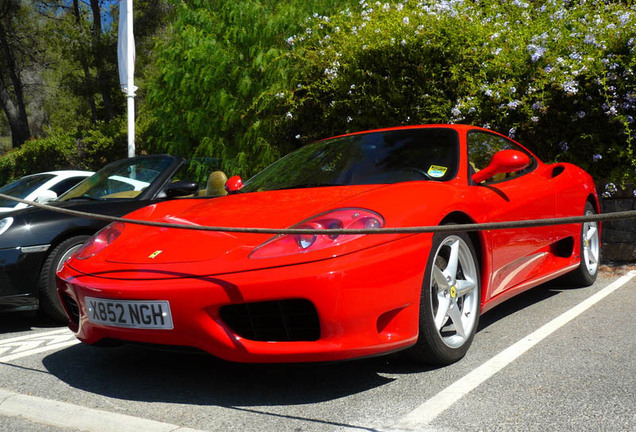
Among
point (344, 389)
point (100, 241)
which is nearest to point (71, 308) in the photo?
point (100, 241)

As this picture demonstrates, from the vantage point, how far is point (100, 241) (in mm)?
3348

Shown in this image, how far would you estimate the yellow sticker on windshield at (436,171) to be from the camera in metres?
3.51

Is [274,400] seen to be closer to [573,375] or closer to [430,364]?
[430,364]

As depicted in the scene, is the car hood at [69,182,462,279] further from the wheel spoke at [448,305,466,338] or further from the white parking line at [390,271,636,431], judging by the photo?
the white parking line at [390,271,636,431]

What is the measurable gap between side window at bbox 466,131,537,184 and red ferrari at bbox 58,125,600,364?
2 cm

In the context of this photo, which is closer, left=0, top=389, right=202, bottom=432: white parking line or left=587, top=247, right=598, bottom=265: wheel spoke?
left=0, top=389, right=202, bottom=432: white parking line

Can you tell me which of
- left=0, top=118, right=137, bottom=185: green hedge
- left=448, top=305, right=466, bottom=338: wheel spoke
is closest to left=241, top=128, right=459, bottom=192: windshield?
left=448, top=305, right=466, bottom=338: wheel spoke

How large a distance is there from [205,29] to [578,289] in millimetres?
7295

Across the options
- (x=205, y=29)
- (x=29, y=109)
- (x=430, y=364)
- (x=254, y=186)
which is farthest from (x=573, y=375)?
(x=29, y=109)

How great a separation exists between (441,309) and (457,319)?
144mm

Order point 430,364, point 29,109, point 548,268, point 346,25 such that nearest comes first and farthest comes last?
point 430,364 < point 548,268 < point 346,25 < point 29,109

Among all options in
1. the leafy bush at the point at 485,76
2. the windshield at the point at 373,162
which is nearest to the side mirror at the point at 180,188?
the windshield at the point at 373,162

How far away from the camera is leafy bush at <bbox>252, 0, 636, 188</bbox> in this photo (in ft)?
20.2

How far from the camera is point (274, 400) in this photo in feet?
8.79
